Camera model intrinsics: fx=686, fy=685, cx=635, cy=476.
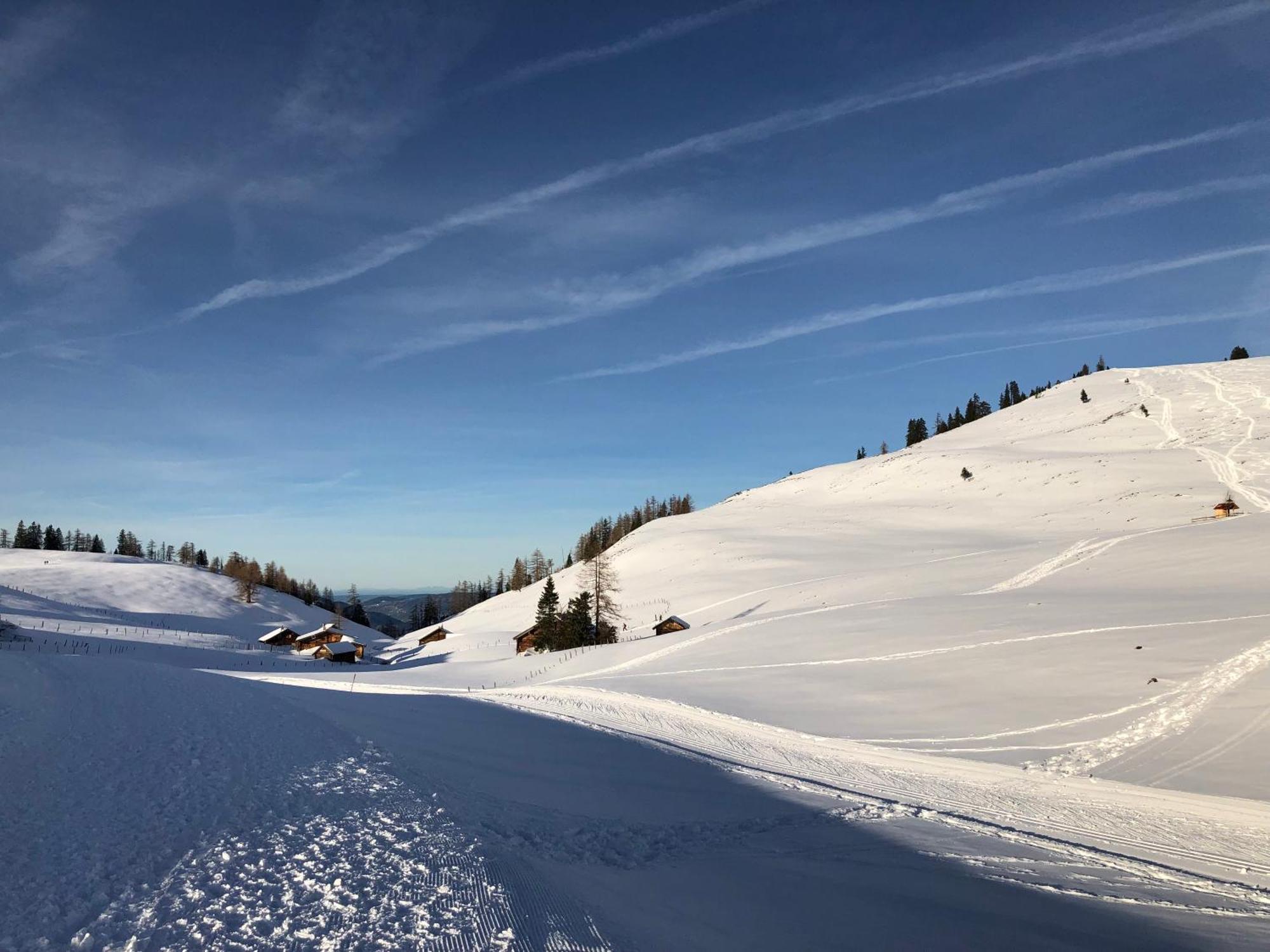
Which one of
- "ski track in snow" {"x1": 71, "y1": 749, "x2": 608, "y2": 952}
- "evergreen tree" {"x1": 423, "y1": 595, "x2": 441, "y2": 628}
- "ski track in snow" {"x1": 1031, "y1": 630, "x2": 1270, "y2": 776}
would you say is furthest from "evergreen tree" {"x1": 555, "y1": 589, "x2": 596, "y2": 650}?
"evergreen tree" {"x1": 423, "y1": 595, "x2": 441, "y2": 628}

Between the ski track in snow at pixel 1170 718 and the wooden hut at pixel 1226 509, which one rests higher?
the wooden hut at pixel 1226 509

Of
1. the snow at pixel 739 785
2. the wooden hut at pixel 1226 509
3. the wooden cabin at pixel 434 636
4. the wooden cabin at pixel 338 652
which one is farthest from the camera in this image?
the wooden cabin at pixel 434 636

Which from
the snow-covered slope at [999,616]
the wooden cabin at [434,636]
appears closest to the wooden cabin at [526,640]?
the snow-covered slope at [999,616]

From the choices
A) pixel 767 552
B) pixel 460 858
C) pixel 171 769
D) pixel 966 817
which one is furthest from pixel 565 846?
pixel 767 552

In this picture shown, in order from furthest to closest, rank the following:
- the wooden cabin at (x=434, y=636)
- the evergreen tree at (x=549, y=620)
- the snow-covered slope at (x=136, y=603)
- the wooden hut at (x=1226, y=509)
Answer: the wooden cabin at (x=434, y=636), the snow-covered slope at (x=136, y=603), the evergreen tree at (x=549, y=620), the wooden hut at (x=1226, y=509)

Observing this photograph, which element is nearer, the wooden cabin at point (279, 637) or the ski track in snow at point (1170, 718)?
the ski track in snow at point (1170, 718)

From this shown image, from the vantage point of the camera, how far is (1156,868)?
8531mm

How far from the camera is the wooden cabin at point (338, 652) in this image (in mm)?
72500

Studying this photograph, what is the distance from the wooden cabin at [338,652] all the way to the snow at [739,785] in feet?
122

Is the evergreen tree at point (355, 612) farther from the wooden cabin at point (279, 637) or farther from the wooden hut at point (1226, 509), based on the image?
the wooden hut at point (1226, 509)

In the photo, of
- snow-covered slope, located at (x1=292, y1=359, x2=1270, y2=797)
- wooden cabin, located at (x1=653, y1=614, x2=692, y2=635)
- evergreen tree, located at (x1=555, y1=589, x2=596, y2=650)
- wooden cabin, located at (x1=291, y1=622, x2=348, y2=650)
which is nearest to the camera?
snow-covered slope, located at (x1=292, y1=359, x2=1270, y2=797)

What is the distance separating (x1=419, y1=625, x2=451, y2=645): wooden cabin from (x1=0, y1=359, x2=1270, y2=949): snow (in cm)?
5158

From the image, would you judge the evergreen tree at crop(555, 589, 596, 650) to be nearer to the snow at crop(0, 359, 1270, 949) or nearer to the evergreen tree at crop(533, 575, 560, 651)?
the evergreen tree at crop(533, 575, 560, 651)

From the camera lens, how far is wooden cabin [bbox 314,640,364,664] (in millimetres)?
72500
